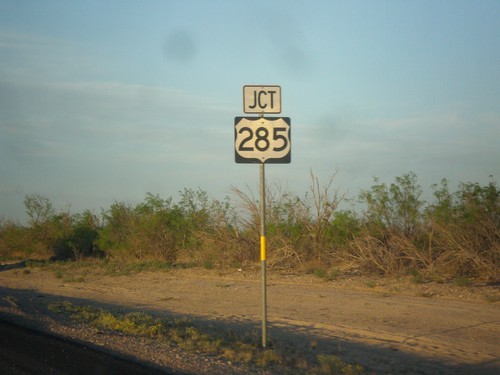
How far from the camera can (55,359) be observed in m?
9.29

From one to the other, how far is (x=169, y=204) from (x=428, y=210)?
61.0 ft

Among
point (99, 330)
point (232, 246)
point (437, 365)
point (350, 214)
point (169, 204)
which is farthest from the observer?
point (169, 204)

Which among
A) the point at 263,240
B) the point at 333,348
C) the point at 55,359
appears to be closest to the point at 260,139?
the point at 263,240

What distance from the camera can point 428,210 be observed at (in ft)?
70.1

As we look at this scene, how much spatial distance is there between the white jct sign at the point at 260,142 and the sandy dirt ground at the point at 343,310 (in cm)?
375

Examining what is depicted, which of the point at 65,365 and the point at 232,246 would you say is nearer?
the point at 65,365

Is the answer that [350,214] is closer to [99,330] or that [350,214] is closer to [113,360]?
[99,330]

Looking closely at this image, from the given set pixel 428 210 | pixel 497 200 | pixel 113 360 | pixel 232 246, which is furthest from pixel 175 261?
pixel 113 360

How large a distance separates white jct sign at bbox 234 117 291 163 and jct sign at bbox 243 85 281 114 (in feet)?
1.01

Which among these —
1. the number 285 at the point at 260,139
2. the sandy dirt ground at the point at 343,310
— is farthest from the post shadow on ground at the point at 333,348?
the number 285 at the point at 260,139

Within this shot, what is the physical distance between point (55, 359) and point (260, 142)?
200 inches

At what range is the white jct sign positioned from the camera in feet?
32.8

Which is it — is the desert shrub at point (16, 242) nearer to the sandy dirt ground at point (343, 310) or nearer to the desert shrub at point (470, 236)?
the sandy dirt ground at point (343, 310)

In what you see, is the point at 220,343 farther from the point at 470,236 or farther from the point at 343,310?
the point at 470,236
